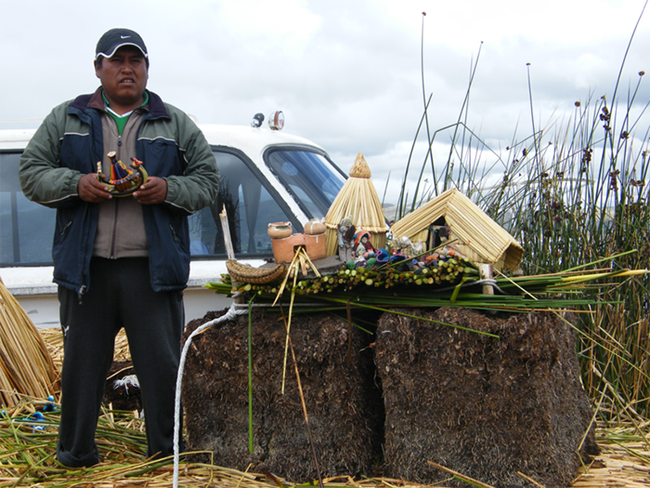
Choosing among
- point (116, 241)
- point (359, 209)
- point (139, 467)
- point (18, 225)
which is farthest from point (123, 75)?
point (18, 225)

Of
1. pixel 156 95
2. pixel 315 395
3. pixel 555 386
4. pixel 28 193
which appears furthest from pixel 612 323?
pixel 28 193

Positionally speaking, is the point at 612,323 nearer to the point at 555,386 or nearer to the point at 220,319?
the point at 555,386

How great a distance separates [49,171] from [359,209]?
1383mm

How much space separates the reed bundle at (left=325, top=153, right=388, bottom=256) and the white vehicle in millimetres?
1843

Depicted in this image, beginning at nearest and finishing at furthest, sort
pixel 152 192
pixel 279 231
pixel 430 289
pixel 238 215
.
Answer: pixel 430 289
pixel 279 231
pixel 152 192
pixel 238 215

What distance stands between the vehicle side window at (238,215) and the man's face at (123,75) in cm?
195

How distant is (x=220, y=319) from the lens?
7.73 ft

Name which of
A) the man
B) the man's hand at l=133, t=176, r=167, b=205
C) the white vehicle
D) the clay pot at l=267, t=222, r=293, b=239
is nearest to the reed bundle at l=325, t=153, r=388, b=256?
the clay pot at l=267, t=222, r=293, b=239

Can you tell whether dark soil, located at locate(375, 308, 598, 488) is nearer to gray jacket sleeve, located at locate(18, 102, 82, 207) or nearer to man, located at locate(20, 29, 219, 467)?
man, located at locate(20, 29, 219, 467)

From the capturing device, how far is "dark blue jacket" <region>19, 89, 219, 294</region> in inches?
97.3

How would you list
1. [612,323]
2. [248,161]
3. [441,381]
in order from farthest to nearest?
[248,161]
[612,323]
[441,381]

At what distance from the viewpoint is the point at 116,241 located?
2535mm

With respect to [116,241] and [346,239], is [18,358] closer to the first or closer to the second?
[116,241]

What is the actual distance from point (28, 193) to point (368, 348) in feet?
5.49
